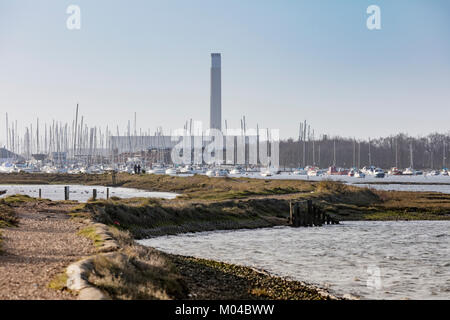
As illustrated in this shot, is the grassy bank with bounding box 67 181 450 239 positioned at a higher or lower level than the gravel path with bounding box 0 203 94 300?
lower

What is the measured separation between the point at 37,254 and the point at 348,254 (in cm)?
1854

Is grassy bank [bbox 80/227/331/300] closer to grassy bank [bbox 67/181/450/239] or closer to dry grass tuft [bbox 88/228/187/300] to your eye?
dry grass tuft [bbox 88/228/187/300]

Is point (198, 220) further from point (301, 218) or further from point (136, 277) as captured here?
A: point (136, 277)

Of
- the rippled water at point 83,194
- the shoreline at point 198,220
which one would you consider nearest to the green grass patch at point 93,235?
the shoreline at point 198,220

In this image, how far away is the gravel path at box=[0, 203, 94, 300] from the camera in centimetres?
1400

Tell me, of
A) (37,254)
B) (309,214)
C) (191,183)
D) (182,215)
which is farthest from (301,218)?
(191,183)

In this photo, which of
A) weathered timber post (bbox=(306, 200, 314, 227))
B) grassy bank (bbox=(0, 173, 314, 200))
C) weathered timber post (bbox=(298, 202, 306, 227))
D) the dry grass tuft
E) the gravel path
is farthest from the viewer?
grassy bank (bbox=(0, 173, 314, 200))

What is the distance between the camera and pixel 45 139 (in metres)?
173

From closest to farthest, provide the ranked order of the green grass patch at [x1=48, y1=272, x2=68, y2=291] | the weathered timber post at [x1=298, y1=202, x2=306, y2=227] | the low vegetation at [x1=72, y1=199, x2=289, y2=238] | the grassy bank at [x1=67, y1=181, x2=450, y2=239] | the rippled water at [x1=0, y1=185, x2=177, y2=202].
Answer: the green grass patch at [x1=48, y1=272, x2=68, y2=291], the low vegetation at [x1=72, y1=199, x2=289, y2=238], the grassy bank at [x1=67, y1=181, x2=450, y2=239], the weathered timber post at [x1=298, y1=202, x2=306, y2=227], the rippled water at [x1=0, y1=185, x2=177, y2=202]

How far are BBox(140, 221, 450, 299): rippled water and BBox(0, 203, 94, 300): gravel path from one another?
6.83m

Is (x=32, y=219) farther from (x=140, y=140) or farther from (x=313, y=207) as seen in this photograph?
(x=140, y=140)

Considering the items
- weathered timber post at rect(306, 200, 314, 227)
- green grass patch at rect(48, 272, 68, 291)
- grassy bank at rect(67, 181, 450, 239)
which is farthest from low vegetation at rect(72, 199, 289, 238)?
Answer: green grass patch at rect(48, 272, 68, 291)

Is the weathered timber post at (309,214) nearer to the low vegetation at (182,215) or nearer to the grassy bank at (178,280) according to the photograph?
the low vegetation at (182,215)
